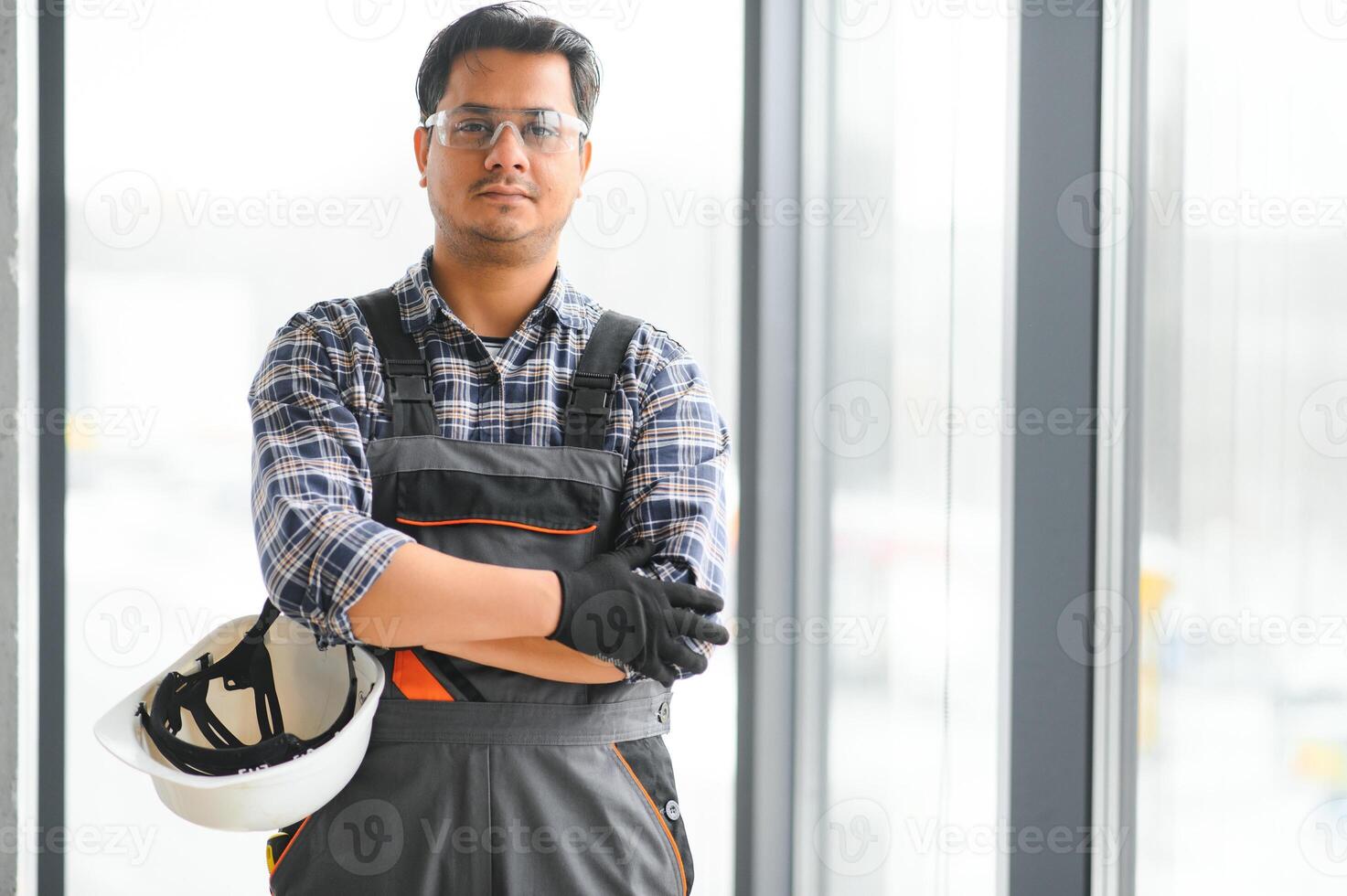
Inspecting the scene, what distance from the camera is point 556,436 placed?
Result: 4.28 feet

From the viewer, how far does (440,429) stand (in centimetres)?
128

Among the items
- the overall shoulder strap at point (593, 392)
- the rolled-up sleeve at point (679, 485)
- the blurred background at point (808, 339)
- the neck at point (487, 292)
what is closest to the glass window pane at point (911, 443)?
the blurred background at point (808, 339)

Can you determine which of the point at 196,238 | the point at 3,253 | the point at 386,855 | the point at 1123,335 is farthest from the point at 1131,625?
the point at 3,253

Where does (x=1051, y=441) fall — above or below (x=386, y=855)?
above

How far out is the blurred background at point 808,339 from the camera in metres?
1.17

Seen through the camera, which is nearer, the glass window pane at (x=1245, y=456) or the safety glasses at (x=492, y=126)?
the glass window pane at (x=1245, y=456)

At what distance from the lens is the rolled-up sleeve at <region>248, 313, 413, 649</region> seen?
44.3 inches

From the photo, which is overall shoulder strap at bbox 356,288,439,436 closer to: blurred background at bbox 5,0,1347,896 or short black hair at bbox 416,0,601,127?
short black hair at bbox 416,0,601,127

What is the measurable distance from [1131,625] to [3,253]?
1916 millimetres

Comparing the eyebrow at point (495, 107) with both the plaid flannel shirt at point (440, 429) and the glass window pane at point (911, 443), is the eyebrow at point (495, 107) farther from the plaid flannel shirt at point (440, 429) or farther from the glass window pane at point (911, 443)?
the glass window pane at point (911, 443)

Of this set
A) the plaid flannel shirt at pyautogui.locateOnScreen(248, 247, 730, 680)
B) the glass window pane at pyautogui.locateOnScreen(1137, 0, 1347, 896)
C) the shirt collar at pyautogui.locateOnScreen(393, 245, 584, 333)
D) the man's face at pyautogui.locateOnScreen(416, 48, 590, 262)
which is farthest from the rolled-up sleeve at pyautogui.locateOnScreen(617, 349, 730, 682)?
the glass window pane at pyautogui.locateOnScreen(1137, 0, 1347, 896)

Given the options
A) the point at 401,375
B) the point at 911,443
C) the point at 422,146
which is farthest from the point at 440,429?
the point at 911,443

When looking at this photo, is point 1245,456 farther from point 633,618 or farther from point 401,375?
point 401,375

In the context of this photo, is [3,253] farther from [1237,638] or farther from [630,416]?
[1237,638]
